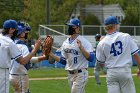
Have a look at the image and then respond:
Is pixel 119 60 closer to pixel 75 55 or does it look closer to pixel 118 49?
pixel 118 49

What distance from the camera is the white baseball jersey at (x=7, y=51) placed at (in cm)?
851

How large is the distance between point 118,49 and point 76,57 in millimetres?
1498

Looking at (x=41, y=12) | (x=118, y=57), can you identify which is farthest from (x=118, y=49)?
(x=41, y=12)

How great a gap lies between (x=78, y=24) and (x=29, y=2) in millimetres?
47233

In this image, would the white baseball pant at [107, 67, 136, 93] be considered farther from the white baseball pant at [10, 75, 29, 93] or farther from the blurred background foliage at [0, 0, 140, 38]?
the blurred background foliage at [0, 0, 140, 38]

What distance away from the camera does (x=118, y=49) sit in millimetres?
9266

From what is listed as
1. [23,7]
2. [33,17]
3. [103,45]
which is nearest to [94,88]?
[103,45]

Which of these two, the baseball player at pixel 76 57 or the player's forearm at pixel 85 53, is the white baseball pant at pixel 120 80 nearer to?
the player's forearm at pixel 85 53

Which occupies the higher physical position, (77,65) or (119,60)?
(119,60)

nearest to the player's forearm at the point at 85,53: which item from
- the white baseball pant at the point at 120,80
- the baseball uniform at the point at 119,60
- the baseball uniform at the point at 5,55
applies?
the baseball uniform at the point at 119,60

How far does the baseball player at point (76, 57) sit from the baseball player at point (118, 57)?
97 centimetres

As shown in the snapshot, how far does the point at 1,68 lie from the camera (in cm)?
856

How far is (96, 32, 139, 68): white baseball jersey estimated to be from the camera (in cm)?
926

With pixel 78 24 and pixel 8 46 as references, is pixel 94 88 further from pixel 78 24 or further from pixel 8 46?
pixel 8 46
